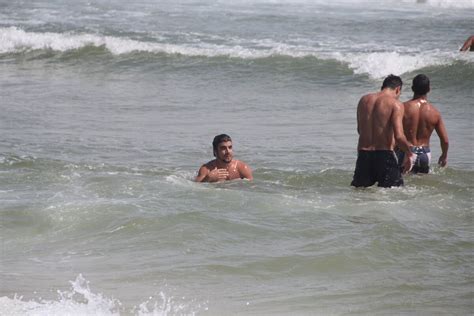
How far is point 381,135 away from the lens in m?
9.34

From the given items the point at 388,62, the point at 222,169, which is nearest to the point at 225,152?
the point at 222,169

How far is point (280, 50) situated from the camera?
21.2 meters

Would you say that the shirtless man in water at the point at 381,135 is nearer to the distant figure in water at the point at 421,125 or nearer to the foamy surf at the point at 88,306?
the distant figure in water at the point at 421,125

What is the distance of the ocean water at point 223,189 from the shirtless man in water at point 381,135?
0.69 feet

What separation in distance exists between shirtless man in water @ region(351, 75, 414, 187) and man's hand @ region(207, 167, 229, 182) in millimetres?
1378

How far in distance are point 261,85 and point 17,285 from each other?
11853mm

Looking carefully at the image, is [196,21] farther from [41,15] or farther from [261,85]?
[261,85]

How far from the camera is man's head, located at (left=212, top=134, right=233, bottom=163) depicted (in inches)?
383

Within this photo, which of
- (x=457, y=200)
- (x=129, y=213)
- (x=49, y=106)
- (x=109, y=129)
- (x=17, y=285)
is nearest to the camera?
(x=17, y=285)

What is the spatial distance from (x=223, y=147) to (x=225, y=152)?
0.25 feet

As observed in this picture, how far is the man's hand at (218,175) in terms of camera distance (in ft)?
32.4

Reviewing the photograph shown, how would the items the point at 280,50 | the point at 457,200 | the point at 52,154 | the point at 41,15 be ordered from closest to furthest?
the point at 457,200 < the point at 52,154 < the point at 280,50 < the point at 41,15

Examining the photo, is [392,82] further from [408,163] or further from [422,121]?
[408,163]

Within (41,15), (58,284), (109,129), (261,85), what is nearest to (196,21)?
(41,15)
